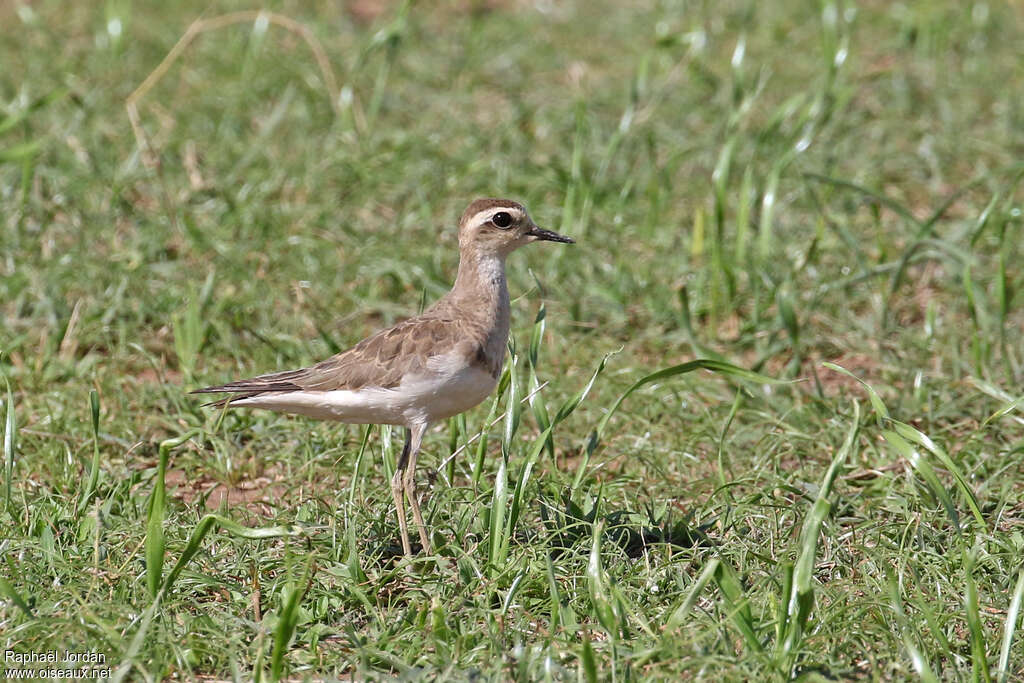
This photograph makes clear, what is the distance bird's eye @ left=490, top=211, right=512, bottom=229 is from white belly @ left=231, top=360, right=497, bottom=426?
2.50ft

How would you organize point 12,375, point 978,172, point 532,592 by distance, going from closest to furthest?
point 532,592 < point 12,375 < point 978,172

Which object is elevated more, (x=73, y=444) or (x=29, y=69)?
(x=29, y=69)

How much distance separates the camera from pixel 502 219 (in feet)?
18.1

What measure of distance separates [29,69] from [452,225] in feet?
13.4

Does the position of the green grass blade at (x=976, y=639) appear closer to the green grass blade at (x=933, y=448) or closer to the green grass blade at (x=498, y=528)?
the green grass blade at (x=933, y=448)

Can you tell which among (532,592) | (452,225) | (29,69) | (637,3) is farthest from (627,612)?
(637,3)

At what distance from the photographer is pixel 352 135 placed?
912 centimetres

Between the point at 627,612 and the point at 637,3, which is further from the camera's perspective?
the point at 637,3

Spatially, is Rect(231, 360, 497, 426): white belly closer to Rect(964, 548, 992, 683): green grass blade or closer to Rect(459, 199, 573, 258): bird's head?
Rect(459, 199, 573, 258): bird's head

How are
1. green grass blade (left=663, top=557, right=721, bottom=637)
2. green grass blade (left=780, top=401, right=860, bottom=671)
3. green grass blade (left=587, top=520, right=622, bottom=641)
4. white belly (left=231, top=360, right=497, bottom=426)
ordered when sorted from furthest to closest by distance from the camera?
white belly (left=231, top=360, right=497, bottom=426) → green grass blade (left=587, top=520, right=622, bottom=641) → green grass blade (left=663, top=557, right=721, bottom=637) → green grass blade (left=780, top=401, right=860, bottom=671)

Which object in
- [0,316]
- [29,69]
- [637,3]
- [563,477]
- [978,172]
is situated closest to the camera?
[563,477]

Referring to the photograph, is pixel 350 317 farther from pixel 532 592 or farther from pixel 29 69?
pixel 29 69

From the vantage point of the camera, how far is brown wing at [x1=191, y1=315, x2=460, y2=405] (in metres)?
5.03

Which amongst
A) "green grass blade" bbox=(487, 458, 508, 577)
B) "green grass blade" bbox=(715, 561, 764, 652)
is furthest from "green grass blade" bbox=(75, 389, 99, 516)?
"green grass blade" bbox=(715, 561, 764, 652)
